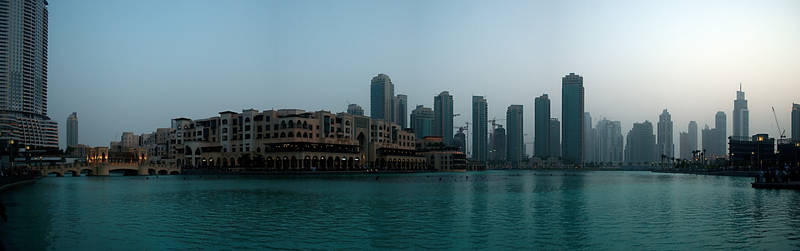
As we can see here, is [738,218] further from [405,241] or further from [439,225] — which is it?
[405,241]

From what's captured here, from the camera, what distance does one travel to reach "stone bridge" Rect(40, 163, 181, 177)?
13943 cm

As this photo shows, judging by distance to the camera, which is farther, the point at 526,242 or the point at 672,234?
the point at 672,234

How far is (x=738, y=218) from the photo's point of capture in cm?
4262

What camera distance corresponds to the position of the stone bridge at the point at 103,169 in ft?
457

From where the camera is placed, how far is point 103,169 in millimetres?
153750

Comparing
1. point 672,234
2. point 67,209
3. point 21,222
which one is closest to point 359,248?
point 672,234

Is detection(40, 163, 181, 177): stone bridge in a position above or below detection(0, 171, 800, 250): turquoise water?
below

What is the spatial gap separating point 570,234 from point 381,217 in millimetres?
14717

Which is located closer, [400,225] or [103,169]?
[400,225]

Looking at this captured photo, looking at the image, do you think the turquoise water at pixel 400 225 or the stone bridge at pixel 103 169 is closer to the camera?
the turquoise water at pixel 400 225

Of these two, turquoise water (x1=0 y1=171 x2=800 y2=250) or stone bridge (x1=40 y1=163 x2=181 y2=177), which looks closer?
turquoise water (x1=0 y1=171 x2=800 y2=250)

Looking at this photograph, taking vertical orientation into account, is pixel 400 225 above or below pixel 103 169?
above

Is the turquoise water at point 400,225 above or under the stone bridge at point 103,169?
above

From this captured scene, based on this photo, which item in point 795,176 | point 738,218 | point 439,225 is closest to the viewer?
point 439,225
